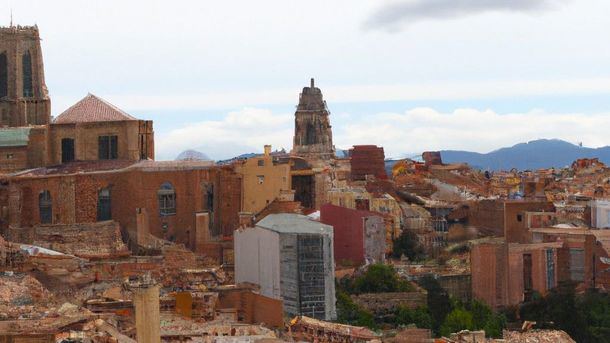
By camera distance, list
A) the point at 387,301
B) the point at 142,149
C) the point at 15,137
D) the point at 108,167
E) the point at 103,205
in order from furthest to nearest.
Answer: the point at 142,149, the point at 15,137, the point at 108,167, the point at 103,205, the point at 387,301

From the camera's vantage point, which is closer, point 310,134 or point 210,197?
point 210,197

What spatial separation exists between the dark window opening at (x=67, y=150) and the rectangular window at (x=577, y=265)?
17911 mm

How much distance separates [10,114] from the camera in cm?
6009

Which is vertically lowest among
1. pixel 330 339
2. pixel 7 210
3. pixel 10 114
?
pixel 330 339

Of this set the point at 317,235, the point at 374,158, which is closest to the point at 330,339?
the point at 317,235

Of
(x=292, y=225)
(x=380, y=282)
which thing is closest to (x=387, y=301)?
(x=380, y=282)

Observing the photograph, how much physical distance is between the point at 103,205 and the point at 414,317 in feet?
39.9

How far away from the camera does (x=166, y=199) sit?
48.8 metres

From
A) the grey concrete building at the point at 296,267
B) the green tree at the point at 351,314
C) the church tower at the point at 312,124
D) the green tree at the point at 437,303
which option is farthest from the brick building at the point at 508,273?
the church tower at the point at 312,124

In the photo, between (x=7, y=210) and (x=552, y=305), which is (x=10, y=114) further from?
(x=552, y=305)

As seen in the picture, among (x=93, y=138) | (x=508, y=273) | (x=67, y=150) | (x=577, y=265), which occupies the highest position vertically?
(x=93, y=138)

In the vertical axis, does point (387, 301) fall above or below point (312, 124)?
below

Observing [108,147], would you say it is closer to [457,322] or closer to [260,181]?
[260,181]

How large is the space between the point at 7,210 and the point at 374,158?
2773 cm
